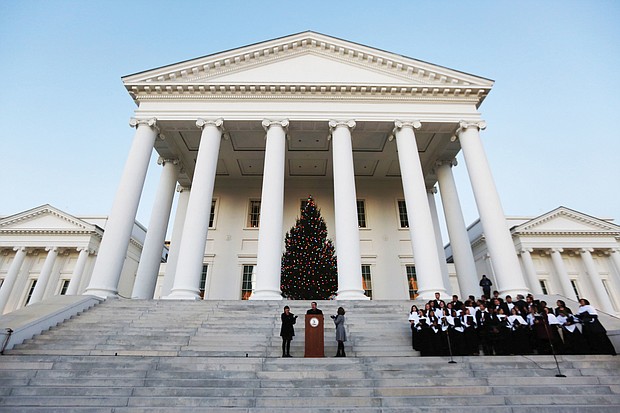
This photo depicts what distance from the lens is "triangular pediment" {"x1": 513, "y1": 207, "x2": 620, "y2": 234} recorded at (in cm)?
2736

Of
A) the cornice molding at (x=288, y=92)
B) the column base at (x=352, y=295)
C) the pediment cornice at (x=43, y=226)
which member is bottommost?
the column base at (x=352, y=295)

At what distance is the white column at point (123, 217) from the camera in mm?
12664

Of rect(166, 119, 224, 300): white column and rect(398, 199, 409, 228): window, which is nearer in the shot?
rect(166, 119, 224, 300): white column

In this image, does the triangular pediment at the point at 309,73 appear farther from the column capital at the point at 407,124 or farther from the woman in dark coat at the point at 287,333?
the woman in dark coat at the point at 287,333

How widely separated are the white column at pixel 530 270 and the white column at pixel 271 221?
72.4 ft

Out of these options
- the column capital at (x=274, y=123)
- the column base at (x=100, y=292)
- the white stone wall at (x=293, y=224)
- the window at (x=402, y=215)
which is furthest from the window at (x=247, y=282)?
the window at (x=402, y=215)

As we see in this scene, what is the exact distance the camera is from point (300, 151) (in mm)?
19969

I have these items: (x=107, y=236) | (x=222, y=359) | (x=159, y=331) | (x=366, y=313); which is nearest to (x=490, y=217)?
(x=366, y=313)

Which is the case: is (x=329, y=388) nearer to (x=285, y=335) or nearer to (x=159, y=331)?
(x=285, y=335)

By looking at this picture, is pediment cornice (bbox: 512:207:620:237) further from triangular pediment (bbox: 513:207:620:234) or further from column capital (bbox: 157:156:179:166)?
column capital (bbox: 157:156:179:166)

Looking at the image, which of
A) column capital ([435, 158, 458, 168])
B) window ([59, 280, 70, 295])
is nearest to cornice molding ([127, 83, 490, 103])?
column capital ([435, 158, 458, 168])

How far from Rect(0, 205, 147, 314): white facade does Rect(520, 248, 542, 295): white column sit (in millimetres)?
32764

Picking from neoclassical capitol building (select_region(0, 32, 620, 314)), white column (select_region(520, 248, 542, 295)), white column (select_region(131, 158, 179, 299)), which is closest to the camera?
neoclassical capitol building (select_region(0, 32, 620, 314))

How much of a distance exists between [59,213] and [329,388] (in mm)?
31000
